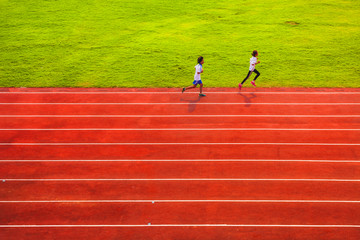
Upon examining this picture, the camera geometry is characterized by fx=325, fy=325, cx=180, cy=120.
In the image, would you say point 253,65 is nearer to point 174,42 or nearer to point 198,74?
point 198,74

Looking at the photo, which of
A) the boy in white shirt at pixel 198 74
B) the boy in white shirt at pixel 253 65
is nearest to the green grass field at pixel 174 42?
the boy in white shirt at pixel 253 65

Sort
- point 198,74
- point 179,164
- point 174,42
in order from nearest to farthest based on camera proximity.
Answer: point 179,164 < point 198,74 < point 174,42

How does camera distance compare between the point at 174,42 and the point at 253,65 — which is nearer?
the point at 253,65

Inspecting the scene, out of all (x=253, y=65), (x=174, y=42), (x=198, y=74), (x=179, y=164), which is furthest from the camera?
(x=174, y=42)

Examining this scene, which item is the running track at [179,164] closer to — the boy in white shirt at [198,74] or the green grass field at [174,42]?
the boy in white shirt at [198,74]

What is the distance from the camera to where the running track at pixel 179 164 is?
21.4ft

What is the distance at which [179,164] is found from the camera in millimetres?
7867

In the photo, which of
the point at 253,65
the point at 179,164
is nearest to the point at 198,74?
the point at 253,65

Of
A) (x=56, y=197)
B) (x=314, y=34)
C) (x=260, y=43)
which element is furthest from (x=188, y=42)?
(x=56, y=197)

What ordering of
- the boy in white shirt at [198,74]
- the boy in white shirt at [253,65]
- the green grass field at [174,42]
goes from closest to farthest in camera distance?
the boy in white shirt at [198,74] → the boy in white shirt at [253,65] → the green grass field at [174,42]

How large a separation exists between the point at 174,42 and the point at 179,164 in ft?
22.7

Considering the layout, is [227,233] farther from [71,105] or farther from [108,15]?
[108,15]

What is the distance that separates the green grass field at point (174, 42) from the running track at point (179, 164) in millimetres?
975

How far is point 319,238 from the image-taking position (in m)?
6.18
